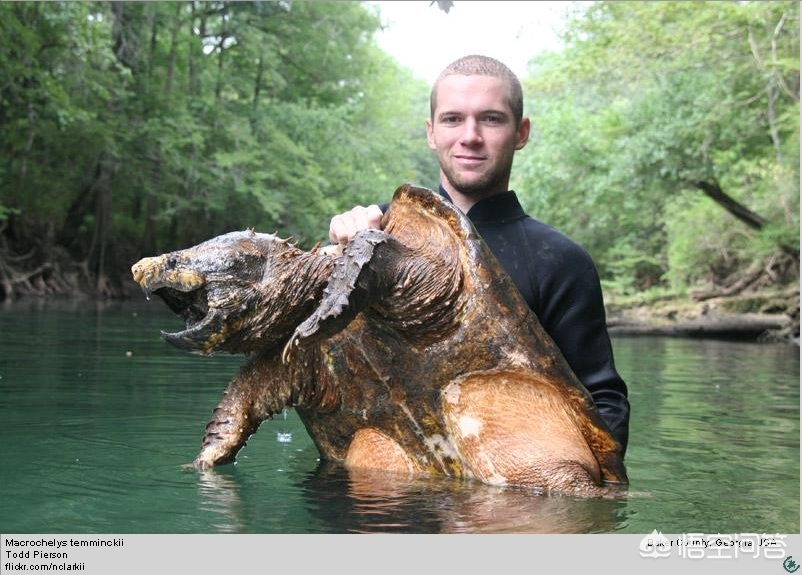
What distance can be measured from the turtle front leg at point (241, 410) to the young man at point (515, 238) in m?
0.83

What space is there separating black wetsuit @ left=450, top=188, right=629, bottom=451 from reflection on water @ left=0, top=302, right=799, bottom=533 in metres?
0.41

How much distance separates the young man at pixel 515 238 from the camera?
3.76 m

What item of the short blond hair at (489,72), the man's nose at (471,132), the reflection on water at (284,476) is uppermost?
the short blond hair at (489,72)

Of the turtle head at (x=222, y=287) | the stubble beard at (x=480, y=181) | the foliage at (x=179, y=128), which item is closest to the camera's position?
the turtle head at (x=222, y=287)

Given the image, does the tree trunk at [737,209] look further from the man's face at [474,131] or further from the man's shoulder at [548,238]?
the man's face at [474,131]

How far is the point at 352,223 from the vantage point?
3.58 m

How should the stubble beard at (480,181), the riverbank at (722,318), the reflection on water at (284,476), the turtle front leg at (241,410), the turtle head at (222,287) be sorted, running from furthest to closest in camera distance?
1. the riverbank at (722,318)
2. the stubble beard at (480,181)
3. the turtle front leg at (241,410)
4. the turtle head at (222,287)
5. the reflection on water at (284,476)

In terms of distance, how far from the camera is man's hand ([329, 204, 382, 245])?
3.54 meters

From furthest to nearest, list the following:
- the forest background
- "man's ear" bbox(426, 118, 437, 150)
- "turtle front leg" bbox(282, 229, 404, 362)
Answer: the forest background → "man's ear" bbox(426, 118, 437, 150) → "turtle front leg" bbox(282, 229, 404, 362)

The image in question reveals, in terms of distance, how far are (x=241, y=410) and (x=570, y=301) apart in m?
1.36

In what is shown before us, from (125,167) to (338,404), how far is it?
2321 centimetres

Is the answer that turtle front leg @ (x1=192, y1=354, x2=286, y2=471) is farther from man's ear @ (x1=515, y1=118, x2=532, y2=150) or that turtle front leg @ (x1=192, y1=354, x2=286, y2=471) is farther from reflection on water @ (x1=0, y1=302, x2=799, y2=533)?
Answer: man's ear @ (x1=515, y1=118, x2=532, y2=150)

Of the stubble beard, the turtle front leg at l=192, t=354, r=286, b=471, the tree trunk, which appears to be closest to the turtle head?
the turtle front leg at l=192, t=354, r=286, b=471

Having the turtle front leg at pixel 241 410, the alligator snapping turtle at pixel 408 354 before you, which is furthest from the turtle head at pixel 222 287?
the turtle front leg at pixel 241 410
